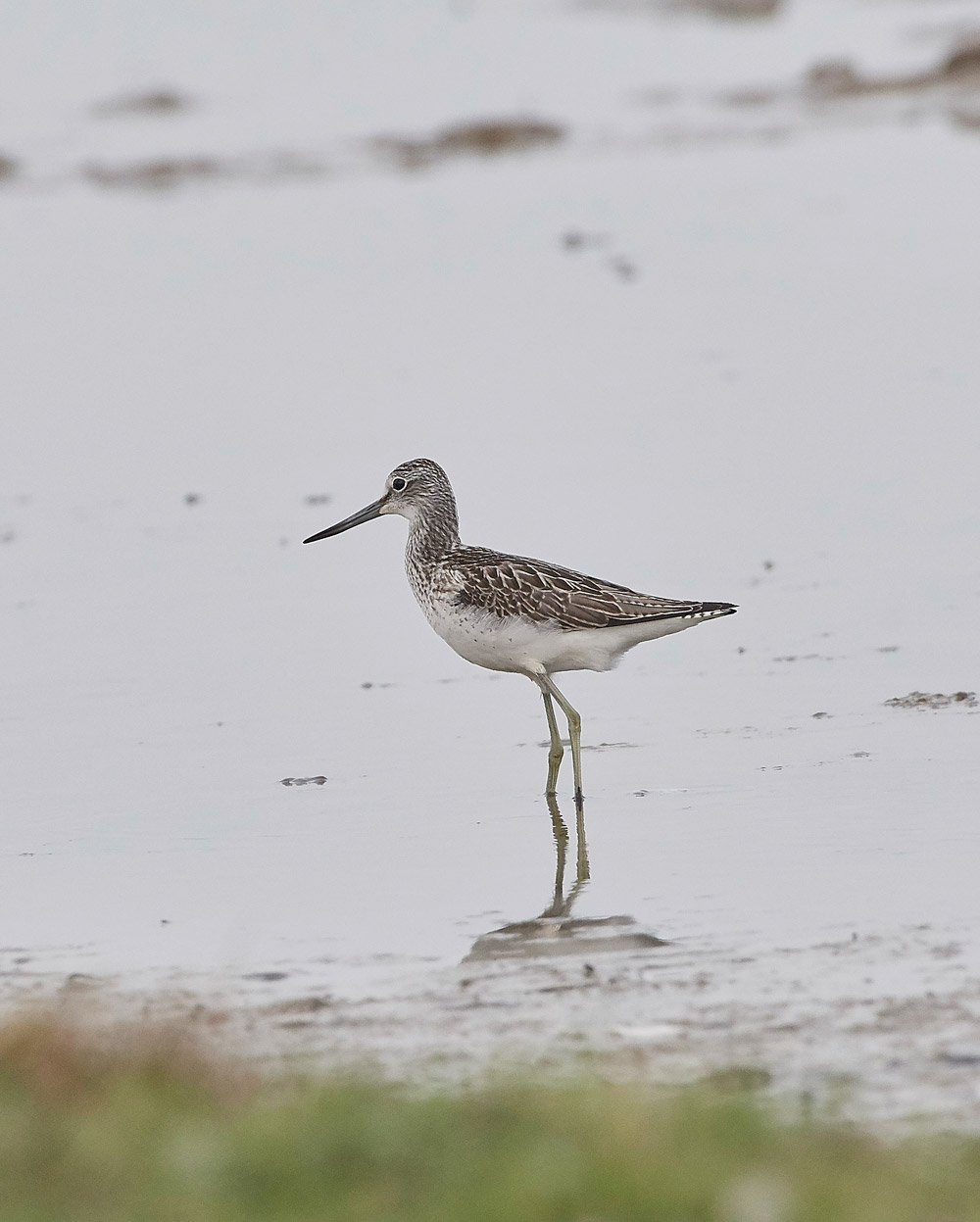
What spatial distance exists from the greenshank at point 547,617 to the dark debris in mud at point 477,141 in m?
29.6

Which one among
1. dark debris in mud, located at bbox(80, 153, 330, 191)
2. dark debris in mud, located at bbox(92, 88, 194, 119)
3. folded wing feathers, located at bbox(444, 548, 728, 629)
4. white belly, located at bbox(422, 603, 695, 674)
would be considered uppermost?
dark debris in mud, located at bbox(92, 88, 194, 119)

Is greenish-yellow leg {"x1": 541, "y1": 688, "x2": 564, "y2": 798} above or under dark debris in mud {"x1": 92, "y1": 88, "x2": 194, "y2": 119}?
under

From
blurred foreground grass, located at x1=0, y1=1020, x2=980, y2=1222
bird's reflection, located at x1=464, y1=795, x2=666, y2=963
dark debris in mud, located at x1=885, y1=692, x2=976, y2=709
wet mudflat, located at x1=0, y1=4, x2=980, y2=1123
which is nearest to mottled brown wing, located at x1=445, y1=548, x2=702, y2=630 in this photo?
wet mudflat, located at x1=0, y1=4, x2=980, y2=1123

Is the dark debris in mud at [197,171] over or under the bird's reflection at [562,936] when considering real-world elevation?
over

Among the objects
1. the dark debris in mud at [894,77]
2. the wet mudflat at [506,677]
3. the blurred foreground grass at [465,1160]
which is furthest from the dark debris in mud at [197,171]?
the blurred foreground grass at [465,1160]

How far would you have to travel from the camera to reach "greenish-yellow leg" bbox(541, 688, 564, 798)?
1074 centimetres

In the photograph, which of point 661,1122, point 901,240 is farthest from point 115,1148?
point 901,240

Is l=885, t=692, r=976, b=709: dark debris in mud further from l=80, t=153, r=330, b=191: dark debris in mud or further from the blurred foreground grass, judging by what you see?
l=80, t=153, r=330, b=191: dark debris in mud

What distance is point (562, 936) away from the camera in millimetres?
8422

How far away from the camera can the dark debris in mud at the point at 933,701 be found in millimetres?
11141

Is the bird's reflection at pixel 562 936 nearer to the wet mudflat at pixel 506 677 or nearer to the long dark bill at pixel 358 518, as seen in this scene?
the wet mudflat at pixel 506 677

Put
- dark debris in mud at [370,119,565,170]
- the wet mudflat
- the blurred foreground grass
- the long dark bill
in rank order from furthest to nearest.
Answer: dark debris in mud at [370,119,565,170] → the long dark bill → the wet mudflat → the blurred foreground grass

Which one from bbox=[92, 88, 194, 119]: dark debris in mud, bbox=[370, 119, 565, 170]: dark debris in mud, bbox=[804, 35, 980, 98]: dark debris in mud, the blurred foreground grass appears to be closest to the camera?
the blurred foreground grass

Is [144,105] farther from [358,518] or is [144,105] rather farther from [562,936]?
[562,936]
